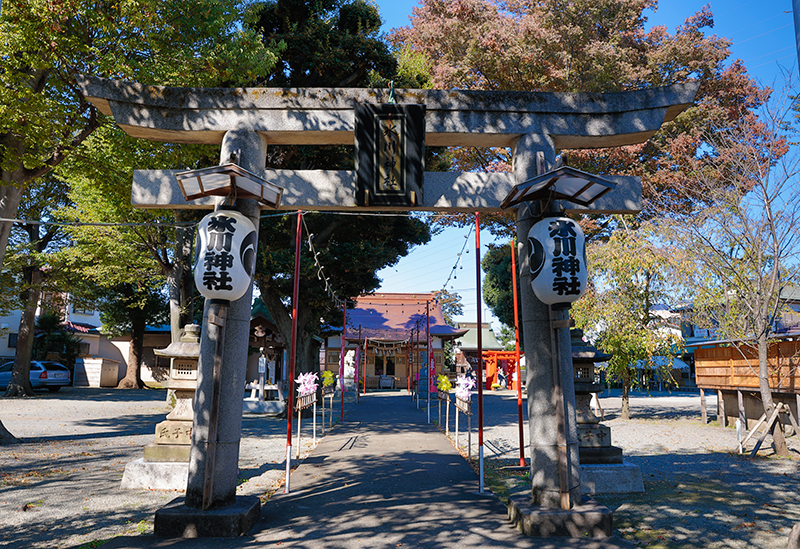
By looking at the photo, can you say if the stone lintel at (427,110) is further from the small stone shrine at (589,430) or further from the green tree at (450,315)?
the green tree at (450,315)

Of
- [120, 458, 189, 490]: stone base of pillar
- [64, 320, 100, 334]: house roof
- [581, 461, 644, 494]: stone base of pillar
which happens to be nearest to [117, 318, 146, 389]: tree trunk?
[64, 320, 100, 334]: house roof

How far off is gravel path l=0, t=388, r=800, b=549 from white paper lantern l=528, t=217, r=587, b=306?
2.67m

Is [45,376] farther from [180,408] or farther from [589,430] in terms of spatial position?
[589,430]

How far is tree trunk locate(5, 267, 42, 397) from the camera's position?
70.1 ft

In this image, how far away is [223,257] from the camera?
541cm

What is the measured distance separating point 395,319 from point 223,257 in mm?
26424

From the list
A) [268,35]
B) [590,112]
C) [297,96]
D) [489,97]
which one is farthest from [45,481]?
[268,35]

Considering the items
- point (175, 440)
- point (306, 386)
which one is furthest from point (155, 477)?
point (306, 386)

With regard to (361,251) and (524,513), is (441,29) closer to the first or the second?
(361,251)

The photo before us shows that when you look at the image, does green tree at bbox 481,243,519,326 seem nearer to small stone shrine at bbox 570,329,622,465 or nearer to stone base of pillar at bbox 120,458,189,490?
small stone shrine at bbox 570,329,622,465

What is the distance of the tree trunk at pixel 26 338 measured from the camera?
70.1 feet

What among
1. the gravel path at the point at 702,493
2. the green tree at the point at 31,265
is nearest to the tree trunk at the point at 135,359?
the green tree at the point at 31,265

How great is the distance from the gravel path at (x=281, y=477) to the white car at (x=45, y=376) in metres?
11.4

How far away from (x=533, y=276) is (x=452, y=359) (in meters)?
36.7
